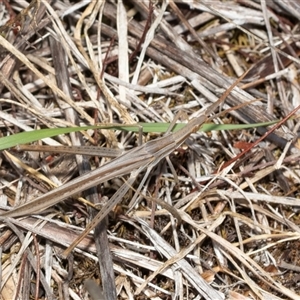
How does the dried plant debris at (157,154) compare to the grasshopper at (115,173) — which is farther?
the dried plant debris at (157,154)

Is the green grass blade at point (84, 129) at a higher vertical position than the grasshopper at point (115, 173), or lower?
higher

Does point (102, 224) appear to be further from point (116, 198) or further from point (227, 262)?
point (227, 262)

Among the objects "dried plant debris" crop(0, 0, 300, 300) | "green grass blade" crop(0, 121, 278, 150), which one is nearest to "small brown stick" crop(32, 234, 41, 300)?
"dried plant debris" crop(0, 0, 300, 300)

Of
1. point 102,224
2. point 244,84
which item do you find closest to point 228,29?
point 244,84

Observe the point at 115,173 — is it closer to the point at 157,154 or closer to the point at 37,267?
the point at 157,154

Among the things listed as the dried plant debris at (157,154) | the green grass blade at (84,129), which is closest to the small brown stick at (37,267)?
the dried plant debris at (157,154)

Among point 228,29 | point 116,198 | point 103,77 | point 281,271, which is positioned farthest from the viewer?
point 228,29

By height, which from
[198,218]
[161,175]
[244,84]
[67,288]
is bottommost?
[67,288]

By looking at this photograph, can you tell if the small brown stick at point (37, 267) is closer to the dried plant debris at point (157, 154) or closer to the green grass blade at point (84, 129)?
the dried plant debris at point (157, 154)
